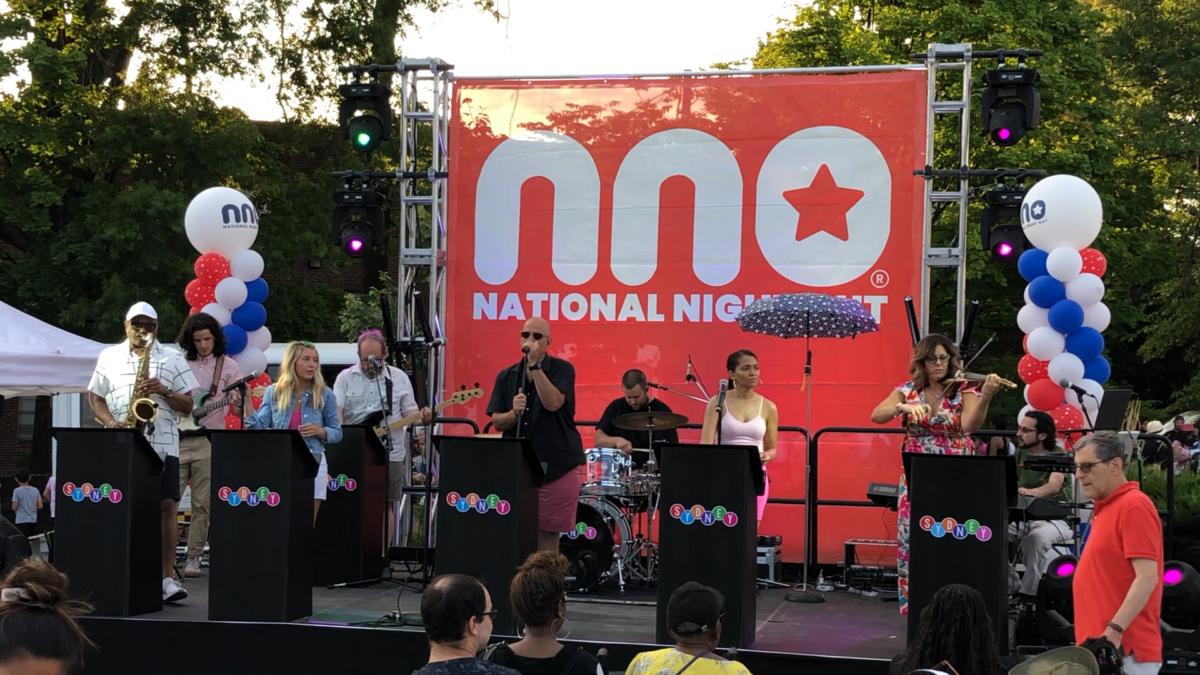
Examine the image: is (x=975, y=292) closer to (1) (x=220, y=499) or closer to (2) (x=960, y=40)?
(2) (x=960, y=40)

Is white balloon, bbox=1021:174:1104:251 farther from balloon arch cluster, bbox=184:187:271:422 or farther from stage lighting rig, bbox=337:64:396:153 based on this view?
balloon arch cluster, bbox=184:187:271:422

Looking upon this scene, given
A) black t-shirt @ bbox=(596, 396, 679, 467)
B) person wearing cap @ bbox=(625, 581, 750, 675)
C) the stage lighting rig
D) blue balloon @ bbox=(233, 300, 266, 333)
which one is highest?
the stage lighting rig

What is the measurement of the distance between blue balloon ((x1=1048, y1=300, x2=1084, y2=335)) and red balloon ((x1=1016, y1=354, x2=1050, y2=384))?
1.15 ft

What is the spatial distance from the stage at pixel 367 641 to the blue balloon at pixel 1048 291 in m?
3.52

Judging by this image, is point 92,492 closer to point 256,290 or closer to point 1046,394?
point 256,290

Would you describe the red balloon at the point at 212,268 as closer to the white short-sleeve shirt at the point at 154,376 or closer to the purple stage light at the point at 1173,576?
the white short-sleeve shirt at the point at 154,376

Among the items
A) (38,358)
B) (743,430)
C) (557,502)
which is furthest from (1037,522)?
(38,358)

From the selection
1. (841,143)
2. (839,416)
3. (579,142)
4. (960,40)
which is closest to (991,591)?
(839,416)

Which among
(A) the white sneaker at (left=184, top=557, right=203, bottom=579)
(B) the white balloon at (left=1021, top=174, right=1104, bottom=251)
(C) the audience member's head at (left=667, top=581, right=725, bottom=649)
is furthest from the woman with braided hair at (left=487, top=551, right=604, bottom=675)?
(B) the white balloon at (left=1021, top=174, right=1104, bottom=251)

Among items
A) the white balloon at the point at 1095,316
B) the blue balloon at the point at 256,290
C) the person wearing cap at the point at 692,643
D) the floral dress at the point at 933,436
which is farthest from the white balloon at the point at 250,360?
the person wearing cap at the point at 692,643

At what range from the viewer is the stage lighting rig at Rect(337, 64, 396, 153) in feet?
39.0

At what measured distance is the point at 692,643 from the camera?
15.6 ft

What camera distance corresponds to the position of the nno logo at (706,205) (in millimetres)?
11195

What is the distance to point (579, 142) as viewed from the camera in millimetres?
11812
